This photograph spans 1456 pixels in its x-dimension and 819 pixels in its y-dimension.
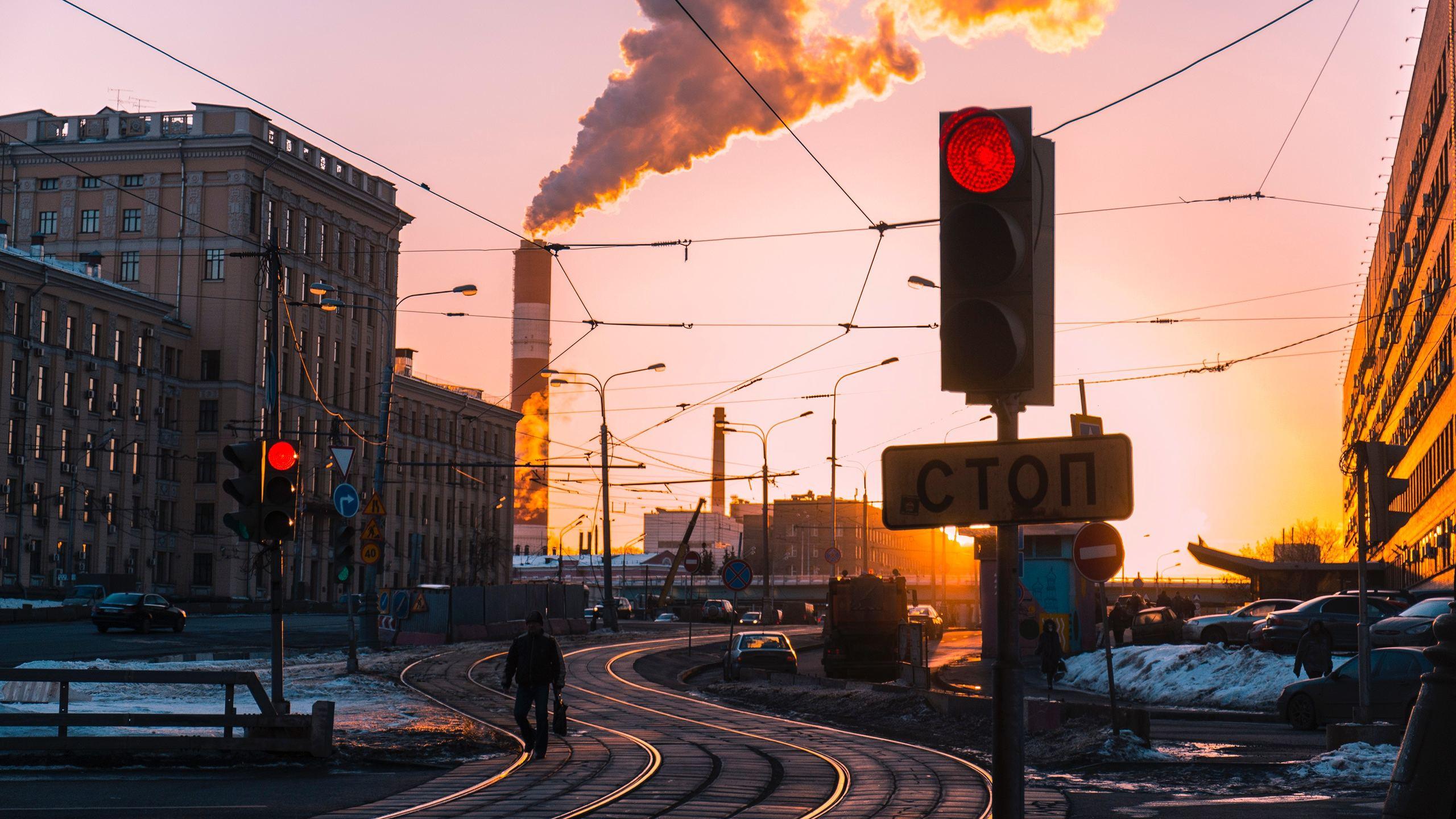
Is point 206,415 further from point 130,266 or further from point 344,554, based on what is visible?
point 344,554

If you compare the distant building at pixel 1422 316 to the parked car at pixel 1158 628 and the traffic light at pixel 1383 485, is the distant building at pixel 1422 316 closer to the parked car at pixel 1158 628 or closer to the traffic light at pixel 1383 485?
the parked car at pixel 1158 628

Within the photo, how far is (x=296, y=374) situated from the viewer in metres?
94.0

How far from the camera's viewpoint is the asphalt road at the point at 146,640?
112ft

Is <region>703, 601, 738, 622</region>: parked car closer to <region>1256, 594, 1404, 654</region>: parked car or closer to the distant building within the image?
the distant building

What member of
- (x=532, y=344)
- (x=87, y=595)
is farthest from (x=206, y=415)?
(x=532, y=344)

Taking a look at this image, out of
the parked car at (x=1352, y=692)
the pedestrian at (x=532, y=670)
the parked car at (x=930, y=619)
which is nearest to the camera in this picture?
the pedestrian at (x=532, y=670)

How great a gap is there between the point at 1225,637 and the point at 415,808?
31.2m

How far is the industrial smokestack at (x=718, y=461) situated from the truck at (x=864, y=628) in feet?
95.6

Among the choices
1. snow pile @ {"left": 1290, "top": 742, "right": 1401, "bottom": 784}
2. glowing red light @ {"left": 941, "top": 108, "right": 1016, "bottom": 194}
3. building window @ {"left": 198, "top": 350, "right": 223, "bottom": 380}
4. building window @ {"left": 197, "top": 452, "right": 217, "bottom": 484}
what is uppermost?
building window @ {"left": 198, "top": 350, "right": 223, "bottom": 380}

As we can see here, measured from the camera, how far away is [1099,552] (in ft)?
56.8

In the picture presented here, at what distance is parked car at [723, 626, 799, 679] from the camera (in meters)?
34.7

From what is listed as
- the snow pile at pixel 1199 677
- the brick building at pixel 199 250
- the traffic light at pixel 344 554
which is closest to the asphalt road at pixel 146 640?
the traffic light at pixel 344 554

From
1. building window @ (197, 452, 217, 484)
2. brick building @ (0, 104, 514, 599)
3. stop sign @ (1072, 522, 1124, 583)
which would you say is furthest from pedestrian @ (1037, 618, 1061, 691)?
building window @ (197, 452, 217, 484)

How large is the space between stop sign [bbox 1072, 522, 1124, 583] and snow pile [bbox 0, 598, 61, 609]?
44.2 meters
